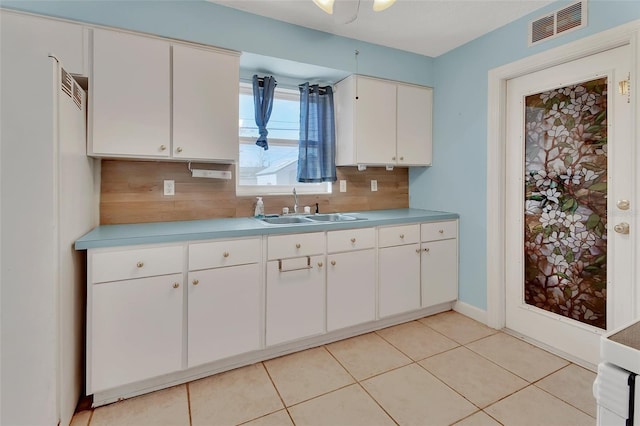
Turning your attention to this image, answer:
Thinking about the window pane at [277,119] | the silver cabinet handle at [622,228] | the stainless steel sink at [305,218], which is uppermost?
the window pane at [277,119]

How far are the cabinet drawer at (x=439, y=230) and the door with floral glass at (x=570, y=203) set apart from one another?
0.46m

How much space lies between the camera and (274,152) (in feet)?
9.67

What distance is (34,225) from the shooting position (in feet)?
4.51

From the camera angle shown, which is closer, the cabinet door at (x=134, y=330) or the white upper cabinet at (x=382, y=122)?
the cabinet door at (x=134, y=330)

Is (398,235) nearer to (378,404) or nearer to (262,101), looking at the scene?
(378,404)

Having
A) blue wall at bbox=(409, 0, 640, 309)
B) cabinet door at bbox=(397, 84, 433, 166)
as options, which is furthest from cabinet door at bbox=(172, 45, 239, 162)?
blue wall at bbox=(409, 0, 640, 309)

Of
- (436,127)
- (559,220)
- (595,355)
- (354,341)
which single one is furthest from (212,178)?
(595,355)

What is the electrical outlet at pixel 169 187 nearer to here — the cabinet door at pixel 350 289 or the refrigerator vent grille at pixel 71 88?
the refrigerator vent grille at pixel 71 88

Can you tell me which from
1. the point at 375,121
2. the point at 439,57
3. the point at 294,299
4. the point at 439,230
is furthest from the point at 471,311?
the point at 439,57

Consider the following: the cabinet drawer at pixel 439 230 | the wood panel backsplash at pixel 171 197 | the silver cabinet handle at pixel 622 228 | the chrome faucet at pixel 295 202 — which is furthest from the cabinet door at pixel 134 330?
the silver cabinet handle at pixel 622 228

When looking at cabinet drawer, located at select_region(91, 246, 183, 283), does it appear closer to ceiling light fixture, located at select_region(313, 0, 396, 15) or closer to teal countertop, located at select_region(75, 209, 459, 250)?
teal countertop, located at select_region(75, 209, 459, 250)

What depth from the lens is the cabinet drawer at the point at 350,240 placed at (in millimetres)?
2388

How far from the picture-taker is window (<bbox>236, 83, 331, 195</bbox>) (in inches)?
110

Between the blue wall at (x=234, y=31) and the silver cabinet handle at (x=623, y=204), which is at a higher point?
the blue wall at (x=234, y=31)
